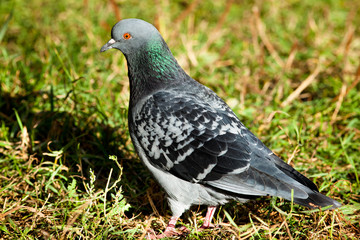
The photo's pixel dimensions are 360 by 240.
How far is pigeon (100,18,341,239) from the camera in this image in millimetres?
3482

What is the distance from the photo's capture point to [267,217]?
3.83 m

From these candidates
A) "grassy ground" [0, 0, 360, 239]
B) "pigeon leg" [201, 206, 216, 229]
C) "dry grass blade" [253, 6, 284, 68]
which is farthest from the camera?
"dry grass blade" [253, 6, 284, 68]

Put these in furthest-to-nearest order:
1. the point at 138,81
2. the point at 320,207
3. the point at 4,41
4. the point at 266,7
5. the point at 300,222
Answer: the point at 266,7, the point at 4,41, the point at 138,81, the point at 300,222, the point at 320,207

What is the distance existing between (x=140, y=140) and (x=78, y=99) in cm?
186

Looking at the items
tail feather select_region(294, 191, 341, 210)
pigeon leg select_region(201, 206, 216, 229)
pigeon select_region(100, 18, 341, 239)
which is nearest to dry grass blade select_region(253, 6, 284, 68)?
pigeon select_region(100, 18, 341, 239)

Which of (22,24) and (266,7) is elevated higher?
(266,7)

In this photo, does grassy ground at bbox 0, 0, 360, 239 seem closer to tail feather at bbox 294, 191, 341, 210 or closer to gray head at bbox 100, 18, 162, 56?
tail feather at bbox 294, 191, 341, 210

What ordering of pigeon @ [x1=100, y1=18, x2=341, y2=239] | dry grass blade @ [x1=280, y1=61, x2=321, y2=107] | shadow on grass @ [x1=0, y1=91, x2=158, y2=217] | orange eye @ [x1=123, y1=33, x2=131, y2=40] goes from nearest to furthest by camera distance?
1. pigeon @ [x1=100, y1=18, x2=341, y2=239]
2. orange eye @ [x1=123, y1=33, x2=131, y2=40]
3. shadow on grass @ [x1=0, y1=91, x2=158, y2=217]
4. dry grass blade @ [x1=280, y1=61, x2=321, y2=107]

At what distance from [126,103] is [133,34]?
176cm

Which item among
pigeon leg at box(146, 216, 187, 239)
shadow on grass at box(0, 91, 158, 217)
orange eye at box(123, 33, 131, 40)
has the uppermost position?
orange eye at box(123, 33, 131, 40)

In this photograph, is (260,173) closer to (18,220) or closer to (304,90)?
(18,220)

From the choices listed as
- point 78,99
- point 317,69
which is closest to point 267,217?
point 78,99

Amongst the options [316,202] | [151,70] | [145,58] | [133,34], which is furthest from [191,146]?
[133,34]

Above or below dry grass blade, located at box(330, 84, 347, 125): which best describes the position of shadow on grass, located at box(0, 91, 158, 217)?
below
